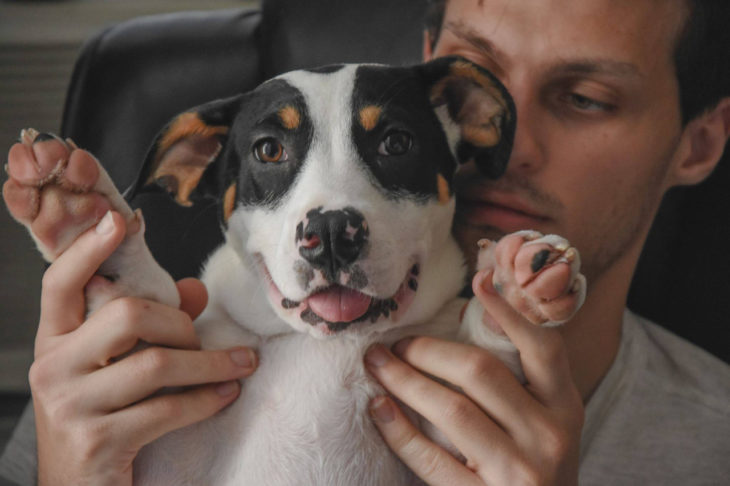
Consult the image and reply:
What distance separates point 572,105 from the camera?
1.30 m

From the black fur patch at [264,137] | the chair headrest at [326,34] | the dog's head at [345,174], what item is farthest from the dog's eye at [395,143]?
the chair headrest at [326,34]

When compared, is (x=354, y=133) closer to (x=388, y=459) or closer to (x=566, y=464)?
(x=388, y=459)

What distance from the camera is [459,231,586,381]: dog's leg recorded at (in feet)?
2.72

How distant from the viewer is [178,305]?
41.1 inches

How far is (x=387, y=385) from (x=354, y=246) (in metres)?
0.29

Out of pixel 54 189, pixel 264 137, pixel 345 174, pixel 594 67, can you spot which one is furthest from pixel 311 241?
pixel 594 67

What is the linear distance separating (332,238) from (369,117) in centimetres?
23

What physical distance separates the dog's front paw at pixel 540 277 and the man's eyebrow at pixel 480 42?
1.69 feet

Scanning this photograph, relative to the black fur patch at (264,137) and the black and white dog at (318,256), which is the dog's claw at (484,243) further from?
the black fur patch at (264,137)

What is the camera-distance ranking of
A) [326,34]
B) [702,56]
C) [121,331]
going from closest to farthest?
[121,331] < [702,56] < [326,34]

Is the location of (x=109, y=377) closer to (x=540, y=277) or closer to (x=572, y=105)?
(x=540, y=277)

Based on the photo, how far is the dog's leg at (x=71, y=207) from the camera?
2.71 feet

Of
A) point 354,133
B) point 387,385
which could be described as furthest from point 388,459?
point 354,133

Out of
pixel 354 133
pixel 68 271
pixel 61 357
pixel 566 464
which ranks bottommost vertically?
pixel 566 464
